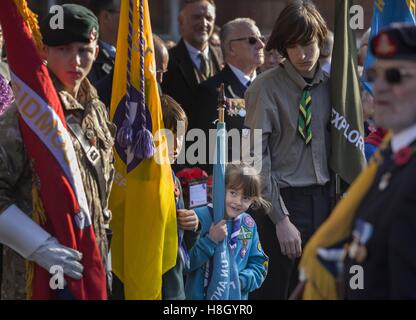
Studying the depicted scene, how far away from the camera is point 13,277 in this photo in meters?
4.62

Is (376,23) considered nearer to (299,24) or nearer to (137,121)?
(299,24)

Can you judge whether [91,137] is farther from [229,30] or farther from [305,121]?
[229,30]

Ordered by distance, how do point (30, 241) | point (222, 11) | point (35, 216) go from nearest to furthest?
point (30, 241) → point (35, 216) → point (222, 11)

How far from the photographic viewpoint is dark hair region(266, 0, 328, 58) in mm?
6184

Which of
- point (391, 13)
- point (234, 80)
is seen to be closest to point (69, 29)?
point (391, 13)

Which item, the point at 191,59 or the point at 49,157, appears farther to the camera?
the point at 191,59

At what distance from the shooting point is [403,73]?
3.51 m

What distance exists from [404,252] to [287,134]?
2897 millimetres

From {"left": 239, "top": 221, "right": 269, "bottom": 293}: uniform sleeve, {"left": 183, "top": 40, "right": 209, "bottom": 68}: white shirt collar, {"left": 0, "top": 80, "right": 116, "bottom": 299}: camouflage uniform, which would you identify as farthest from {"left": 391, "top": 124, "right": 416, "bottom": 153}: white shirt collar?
{"left": 183, "top": 40, "right": 209, "bottom": 68}: white shirt collar

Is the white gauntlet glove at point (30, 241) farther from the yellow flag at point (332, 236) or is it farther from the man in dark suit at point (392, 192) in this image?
the man in dark suit at point (392, 192)

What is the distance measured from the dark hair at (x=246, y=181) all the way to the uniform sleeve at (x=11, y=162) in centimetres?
157

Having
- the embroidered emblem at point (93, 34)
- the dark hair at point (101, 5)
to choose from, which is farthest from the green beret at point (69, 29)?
the dark hair at point (101, 5)
